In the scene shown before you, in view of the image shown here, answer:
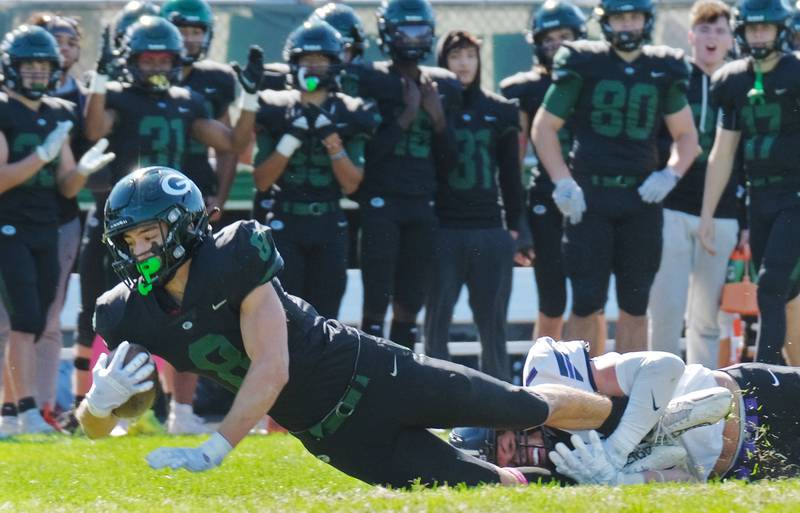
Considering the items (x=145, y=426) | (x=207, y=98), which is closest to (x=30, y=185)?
(x=207, y=98)

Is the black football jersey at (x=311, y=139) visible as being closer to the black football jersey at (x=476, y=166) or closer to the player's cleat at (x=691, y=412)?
the black football jersey at (x=476, y=166)

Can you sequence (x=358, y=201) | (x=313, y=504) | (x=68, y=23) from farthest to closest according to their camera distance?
(x=68, y=23)
(x=358, y=201)
(x=313, y=504)

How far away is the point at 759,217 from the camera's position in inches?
312

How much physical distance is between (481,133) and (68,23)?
2554mm

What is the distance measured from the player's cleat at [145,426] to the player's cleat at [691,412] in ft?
10.5

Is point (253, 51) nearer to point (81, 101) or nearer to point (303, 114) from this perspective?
point (303, 114)

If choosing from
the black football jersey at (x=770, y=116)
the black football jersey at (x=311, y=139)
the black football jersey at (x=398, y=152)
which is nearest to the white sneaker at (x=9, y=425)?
the black football jersey at (x=311, y=139)

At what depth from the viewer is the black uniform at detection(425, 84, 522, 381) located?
888 cm

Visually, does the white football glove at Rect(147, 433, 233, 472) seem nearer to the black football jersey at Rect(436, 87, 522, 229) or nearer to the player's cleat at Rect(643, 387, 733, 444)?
the player's cleat at Rect(643, 387, 733, 444)

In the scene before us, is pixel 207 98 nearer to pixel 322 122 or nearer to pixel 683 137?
pixel 322 122

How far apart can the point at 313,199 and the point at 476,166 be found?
42.2 inches

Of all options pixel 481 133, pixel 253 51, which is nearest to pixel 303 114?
pixel 253 51

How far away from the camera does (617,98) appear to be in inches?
322

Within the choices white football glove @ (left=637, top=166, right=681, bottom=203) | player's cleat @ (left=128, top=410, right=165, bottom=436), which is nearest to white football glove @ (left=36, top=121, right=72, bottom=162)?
player's cleat @ (left=128, top=410, right=165, bottom=436)
